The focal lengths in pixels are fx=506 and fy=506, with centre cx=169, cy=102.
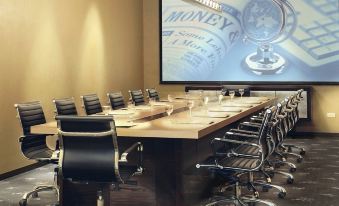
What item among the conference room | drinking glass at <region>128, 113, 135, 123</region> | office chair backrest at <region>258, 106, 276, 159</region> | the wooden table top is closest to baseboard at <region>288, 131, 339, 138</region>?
the conference room

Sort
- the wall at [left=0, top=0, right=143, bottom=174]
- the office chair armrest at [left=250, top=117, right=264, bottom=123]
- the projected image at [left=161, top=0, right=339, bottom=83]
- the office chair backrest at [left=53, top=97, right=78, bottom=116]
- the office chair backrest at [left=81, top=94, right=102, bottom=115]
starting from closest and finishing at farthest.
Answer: the office chair backrest at [left=53, top=97, right=78, bottom=116] → the office chair armrest at [left=250, top=117, right=264, bottom=123] → the office chair backrest at [left=81, top=94, right=102, bottom=115] → the wall at [left=0, top=0, right=143, bottom=174] → the projected image at [left=161, top=0, right=339, bottom=83]

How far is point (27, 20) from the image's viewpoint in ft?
22.4

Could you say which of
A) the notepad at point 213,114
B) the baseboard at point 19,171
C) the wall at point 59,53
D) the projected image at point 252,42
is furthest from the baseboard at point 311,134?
the baseboard at point 19,171

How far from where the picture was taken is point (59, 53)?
25.0 feet

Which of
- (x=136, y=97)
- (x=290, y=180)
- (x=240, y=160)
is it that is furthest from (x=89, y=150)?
(x=136, y=97)

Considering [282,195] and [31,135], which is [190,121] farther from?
[31,135]

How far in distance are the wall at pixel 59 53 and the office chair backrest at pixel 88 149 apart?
→ 2.94m

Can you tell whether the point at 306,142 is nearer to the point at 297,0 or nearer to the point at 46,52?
the point at 297,0

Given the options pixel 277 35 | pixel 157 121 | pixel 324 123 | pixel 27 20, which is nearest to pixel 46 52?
pixel 27 20

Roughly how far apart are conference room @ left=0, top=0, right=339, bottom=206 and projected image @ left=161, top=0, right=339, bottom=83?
20 millimetres

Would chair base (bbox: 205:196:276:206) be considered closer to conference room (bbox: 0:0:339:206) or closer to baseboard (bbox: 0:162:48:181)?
conference room (bbox: 0:0:339:206)

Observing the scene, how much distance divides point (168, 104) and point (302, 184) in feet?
6.22

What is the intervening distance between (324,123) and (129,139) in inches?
252

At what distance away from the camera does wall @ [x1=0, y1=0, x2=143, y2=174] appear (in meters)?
6.46
